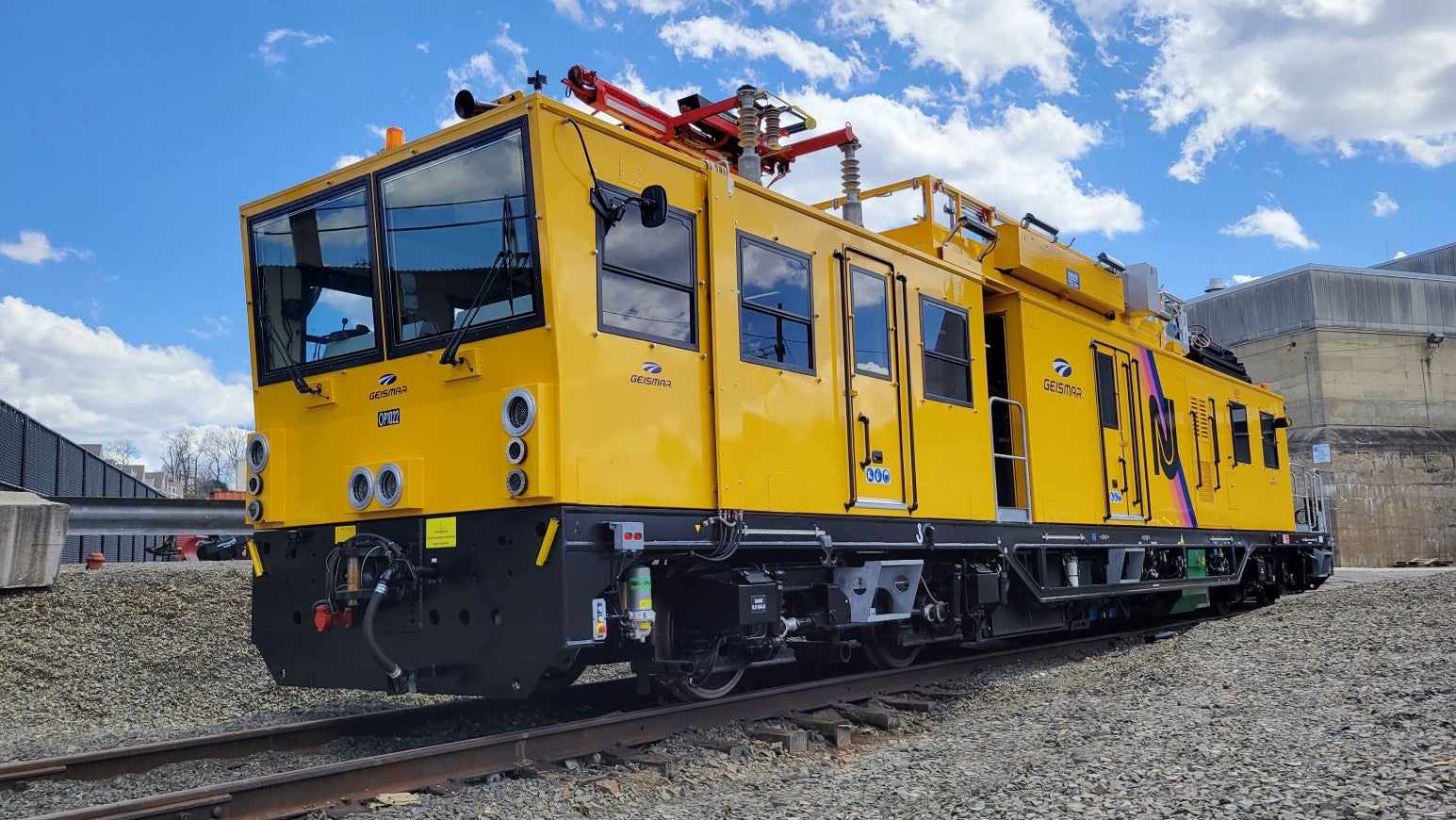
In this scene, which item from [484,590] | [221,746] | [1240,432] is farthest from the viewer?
[1240,432]

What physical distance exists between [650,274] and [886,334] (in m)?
2.47

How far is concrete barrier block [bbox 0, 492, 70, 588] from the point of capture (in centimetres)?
960

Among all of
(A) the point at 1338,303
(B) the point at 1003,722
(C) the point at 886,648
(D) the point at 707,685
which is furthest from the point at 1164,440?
(A) the point at 1338,303

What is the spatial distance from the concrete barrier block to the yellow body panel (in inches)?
160

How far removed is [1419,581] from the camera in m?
13.2

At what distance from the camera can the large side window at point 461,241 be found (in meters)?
5.80

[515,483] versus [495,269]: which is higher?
[495,269]

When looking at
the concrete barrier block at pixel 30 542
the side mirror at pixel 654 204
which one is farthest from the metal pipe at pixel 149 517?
the side mirror at pixel 654 204

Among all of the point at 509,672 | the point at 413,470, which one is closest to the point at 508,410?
the point at 413,470

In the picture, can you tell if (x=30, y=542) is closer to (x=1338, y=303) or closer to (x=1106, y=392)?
(x=1106, y=392)

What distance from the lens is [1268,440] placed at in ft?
50.3

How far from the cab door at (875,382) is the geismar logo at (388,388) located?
9.67ft

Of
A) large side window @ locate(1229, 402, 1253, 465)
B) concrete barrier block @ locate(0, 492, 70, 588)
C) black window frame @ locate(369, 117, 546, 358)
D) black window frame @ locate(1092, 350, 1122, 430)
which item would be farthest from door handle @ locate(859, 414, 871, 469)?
large side window @ locate(1229, 402, 1253, 465)

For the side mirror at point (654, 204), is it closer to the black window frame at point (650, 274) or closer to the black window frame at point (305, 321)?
the black window frame at point (650, 274)
